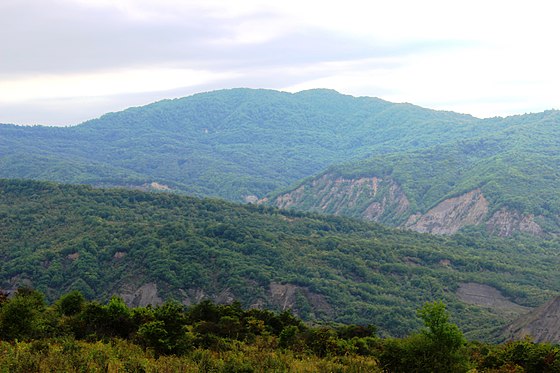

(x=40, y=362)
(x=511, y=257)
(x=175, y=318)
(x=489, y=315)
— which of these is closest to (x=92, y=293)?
(x=489, y=315)

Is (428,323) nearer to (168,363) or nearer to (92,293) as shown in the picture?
(168,363)

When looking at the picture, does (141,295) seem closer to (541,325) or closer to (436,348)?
(541,325)

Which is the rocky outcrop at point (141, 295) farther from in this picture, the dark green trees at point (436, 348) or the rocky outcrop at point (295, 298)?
Answer: the dark green trees at point (436, 348)

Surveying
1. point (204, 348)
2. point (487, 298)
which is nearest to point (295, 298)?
point (487, 298)

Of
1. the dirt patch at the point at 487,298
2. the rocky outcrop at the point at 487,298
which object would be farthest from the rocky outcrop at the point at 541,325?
the dirt patch at the point at 487,298

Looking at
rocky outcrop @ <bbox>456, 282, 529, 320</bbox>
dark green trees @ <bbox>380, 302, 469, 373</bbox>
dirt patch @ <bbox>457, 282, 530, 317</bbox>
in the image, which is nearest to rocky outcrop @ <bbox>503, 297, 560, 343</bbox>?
rocky outcrop @ <bbox>456, 282, 529, 320</bbox>
